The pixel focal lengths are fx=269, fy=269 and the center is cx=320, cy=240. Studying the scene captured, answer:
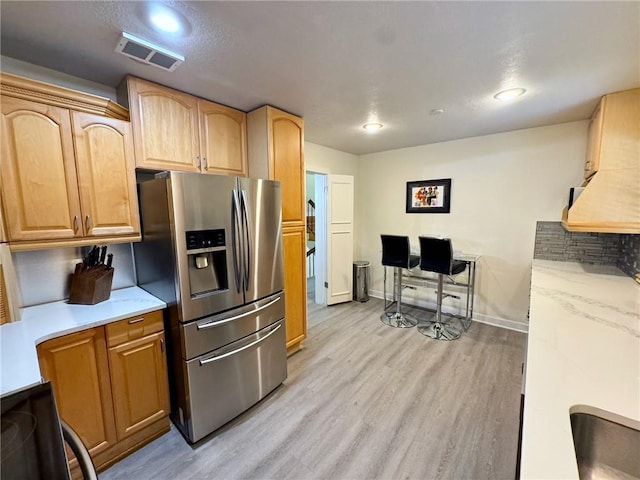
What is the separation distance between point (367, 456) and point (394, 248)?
2172 mm

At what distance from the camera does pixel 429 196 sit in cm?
373

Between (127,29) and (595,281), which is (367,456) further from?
(127,29)

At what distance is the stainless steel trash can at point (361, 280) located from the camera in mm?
4248

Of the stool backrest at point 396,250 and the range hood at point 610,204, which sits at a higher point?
the range hood at point 610,204

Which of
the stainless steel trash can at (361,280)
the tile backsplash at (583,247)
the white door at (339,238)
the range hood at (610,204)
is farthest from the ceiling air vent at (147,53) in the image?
the tile backsplash at (583,247)

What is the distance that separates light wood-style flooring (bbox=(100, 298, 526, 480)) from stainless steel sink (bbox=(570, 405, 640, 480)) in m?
0.97

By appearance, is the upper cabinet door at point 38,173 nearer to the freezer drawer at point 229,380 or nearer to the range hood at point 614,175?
the freezer drawer at point 229,380

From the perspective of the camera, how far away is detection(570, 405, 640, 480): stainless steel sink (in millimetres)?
745

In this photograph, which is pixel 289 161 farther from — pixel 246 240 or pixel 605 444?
pixel 605 444

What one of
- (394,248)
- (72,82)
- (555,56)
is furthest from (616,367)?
(72,82)

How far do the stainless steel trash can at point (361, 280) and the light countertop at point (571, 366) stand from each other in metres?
2.57

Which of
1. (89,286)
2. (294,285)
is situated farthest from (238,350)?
(89,286)

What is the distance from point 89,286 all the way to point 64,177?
661mm

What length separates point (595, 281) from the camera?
2023 millimetres
